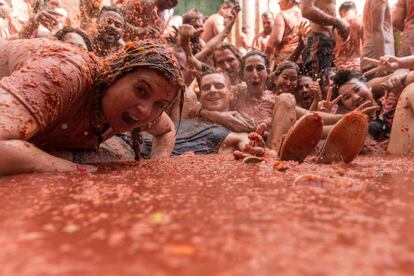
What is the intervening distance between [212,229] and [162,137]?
1.90m

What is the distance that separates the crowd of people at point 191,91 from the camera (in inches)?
62.7

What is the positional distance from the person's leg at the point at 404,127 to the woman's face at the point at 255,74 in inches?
53.6

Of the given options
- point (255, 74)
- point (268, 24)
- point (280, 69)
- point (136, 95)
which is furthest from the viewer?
point (268, 24)

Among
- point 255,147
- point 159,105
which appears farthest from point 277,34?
point 159,105

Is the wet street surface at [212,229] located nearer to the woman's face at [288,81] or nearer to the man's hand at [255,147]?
the man's hand at [255,147]

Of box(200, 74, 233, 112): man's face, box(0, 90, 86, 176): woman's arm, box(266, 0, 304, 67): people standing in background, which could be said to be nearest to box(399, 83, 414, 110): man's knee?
box(200, 74, 233, 112): man's face

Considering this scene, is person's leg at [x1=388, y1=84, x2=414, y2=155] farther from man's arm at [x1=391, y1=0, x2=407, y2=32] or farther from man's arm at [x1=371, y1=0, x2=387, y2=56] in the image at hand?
man's arm at [x1=391, y1=0, x2=407, y2=32]

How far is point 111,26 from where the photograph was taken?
3.89 metres

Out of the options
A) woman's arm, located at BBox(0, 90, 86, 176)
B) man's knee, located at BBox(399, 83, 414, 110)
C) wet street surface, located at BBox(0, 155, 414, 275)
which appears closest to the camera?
wet street surface, located at BBox(0, 155, 414, 275)

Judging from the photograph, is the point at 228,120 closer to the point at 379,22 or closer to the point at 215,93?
the point at 215,93

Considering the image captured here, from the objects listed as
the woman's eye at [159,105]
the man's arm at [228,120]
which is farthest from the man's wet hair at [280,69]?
the woman's eye at [159,105]

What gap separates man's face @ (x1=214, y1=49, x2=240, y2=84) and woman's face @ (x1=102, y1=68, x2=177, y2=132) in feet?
8.50

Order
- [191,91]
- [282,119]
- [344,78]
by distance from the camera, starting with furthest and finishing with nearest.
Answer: [191,91] < [344,78] < [282,119]

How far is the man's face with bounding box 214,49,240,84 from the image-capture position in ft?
14.4
